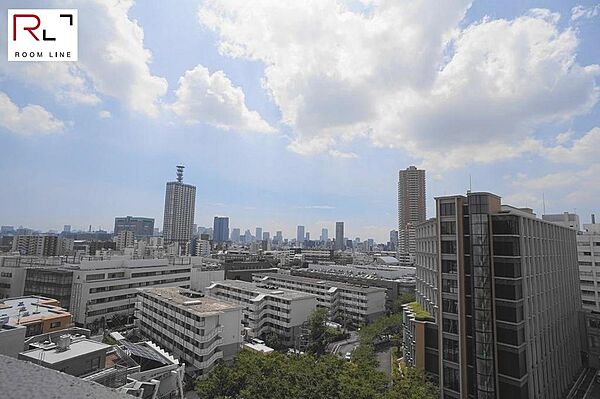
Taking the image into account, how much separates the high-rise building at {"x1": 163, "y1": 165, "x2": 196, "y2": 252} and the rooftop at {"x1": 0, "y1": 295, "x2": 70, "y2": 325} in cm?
12336

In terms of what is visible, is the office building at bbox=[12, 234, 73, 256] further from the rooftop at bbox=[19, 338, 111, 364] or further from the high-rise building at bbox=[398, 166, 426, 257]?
the high-rise building at bbox=[398, 166, 426, 257]

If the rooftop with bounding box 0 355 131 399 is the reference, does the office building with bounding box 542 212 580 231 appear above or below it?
above

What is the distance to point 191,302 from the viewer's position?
26.9 meters

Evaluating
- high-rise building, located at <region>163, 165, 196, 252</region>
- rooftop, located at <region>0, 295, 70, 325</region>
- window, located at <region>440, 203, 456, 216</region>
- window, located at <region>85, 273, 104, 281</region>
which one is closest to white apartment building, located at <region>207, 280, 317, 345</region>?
window, located at <region>85, 273, 104, 281</region>

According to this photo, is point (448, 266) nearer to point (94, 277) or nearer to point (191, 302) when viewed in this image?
point (191, 302)

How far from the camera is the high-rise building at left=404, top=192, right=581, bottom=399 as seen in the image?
1748 centimetres

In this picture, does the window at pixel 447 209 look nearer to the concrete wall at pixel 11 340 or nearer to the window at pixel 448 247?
the window at pixel 448 247

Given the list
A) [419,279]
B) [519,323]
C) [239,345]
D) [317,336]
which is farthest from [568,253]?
[239,345]

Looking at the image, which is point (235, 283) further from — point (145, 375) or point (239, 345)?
point (145, 375)

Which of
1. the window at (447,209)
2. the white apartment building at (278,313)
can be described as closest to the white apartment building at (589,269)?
the window at (447,209)

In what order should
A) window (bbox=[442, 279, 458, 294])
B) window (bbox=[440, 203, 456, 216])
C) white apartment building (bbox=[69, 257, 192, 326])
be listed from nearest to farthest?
window (bbox=[442, 279, 458, 294])
window (bbox=[440, 203, 456, 216])
white apartment building (bbox=[69, 257, 192, 326])

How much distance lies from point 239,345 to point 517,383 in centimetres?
1788

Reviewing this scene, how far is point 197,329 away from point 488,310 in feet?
60.0

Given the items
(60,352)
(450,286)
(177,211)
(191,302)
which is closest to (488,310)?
(450,286)
